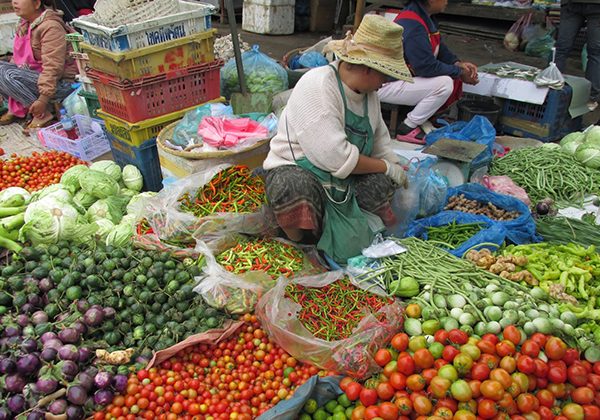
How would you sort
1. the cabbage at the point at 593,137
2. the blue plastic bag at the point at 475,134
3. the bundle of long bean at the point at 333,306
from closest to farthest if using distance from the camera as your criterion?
1. the bundle of long bean at the point at 333,306
2. the blue plastic bag at the point at 475,134
3. the cabbage at the point at 593,137

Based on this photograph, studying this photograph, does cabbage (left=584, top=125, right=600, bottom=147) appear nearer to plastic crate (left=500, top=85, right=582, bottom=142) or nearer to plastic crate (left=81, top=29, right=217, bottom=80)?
plastic crate (left=500, top=85, right=582, bottom=142)

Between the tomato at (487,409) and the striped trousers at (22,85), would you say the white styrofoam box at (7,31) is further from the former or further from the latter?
the tomato at (487,409)

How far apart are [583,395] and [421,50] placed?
10.2ft

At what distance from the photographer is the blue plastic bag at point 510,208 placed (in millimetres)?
2848

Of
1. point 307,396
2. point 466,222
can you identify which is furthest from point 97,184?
point 466,222

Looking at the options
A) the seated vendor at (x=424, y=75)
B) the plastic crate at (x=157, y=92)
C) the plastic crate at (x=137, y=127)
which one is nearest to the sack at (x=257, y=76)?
the plastic crate at (x=157, y=92)

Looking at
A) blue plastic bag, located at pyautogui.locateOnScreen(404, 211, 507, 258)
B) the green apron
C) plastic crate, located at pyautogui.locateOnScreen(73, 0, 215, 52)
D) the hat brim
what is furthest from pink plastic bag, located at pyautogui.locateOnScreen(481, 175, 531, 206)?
plastic crate, located at pyautogui.locateOnScreen(73, 0, 215, 52)

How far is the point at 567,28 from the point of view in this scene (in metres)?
5.29

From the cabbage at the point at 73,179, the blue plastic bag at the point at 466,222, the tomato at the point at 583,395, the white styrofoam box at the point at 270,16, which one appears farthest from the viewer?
the white styrofoam box at the point at 270,16

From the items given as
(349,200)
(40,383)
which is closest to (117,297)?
(40,383)

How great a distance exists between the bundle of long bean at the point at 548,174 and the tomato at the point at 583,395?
6.50 feet

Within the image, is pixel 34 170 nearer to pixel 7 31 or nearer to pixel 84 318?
pixel 84 318

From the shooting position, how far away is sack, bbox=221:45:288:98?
449 centimetres

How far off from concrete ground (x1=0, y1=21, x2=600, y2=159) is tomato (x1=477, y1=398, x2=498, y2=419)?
4413mm
